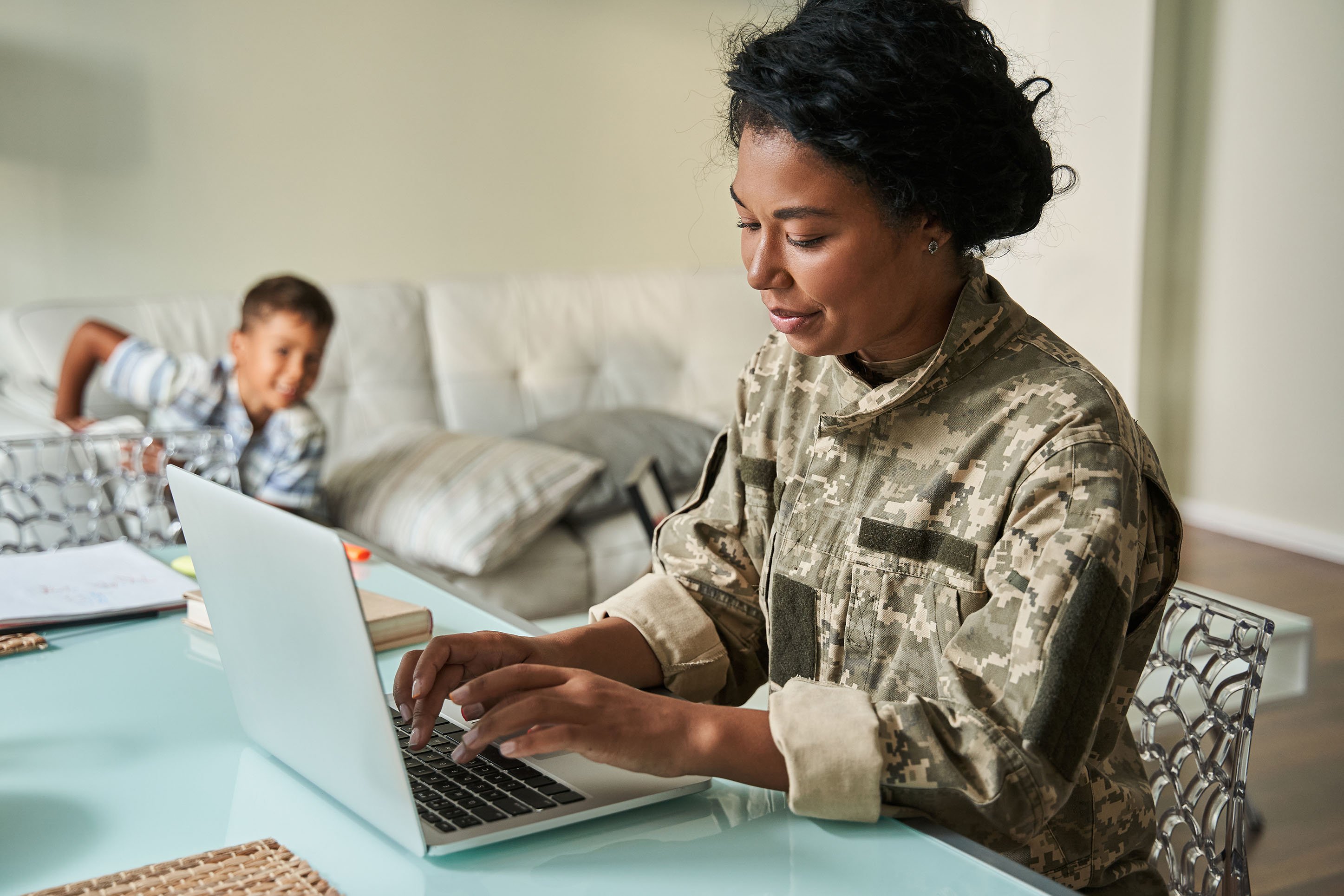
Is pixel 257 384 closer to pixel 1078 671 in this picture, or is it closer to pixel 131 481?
pixel 131 481

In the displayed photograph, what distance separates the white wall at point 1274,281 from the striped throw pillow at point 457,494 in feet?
7.78

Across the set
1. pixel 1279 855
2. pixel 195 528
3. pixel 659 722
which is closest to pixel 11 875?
pixel 195 528

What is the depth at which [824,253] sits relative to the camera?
2.67 ft

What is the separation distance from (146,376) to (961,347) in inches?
77.4

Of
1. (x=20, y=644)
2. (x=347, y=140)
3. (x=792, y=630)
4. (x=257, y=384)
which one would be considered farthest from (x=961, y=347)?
(x=347, y=140)

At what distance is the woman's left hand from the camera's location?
68cm

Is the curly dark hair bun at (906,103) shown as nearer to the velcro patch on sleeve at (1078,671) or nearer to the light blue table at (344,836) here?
the velcro patch on sleeve at (1078,671)

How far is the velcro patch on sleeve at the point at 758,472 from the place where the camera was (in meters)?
1.00

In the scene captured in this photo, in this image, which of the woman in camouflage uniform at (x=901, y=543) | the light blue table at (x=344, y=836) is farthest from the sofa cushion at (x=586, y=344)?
the light blue table at (x=344, y=836)

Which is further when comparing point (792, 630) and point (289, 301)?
point (289, 301)

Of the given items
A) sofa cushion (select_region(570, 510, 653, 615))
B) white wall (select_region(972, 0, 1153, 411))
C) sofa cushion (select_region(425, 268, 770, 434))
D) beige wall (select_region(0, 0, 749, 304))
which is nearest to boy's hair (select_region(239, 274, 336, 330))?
sofa cushion (select_region(425, 268, 770, 434))

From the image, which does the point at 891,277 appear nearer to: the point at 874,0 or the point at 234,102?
the point at 874,0

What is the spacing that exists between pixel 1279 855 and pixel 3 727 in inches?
67.3

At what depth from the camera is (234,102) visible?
332 centimetres
